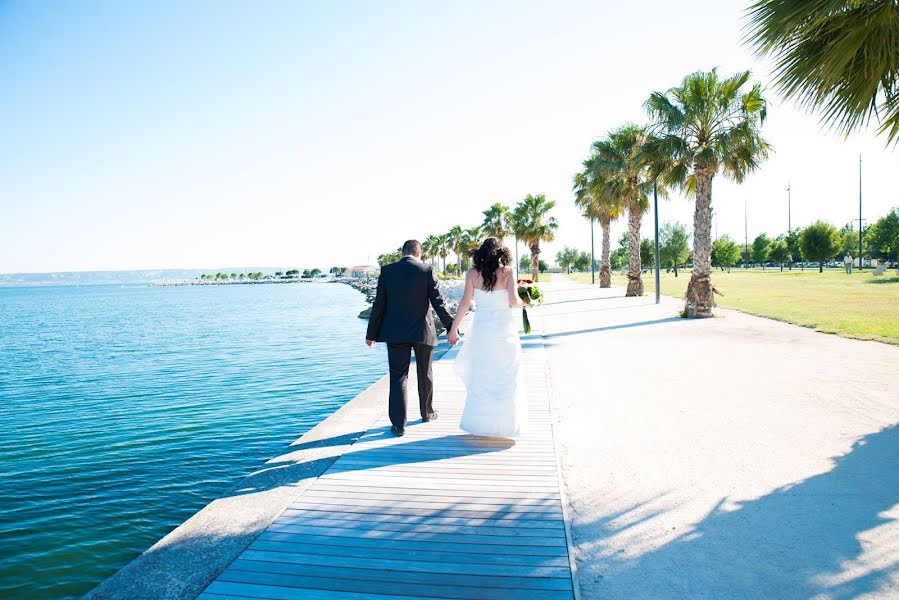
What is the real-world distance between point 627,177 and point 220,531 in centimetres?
2783

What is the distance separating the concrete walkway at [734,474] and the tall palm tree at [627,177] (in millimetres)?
18306

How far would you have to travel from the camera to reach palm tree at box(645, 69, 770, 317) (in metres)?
16.9

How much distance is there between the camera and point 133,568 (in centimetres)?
350

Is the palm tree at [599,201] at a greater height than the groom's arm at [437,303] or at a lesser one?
greater

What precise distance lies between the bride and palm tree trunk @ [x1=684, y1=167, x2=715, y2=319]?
14.7m

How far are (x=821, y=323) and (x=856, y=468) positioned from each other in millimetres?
12562

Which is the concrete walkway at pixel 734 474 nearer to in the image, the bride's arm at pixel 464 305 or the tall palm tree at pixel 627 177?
the bride's arm at pixel 464 305

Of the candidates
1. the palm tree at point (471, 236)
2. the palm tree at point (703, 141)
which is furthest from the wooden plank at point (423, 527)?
the palm tree at point (471, 236)

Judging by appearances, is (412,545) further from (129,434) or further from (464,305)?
(129,434)

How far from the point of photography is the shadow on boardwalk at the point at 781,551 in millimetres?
3100

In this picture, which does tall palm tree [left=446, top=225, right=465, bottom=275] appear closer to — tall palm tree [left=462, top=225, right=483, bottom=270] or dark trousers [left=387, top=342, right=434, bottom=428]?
tall palm tree [left=462, top=225, right=483, bottom=270]

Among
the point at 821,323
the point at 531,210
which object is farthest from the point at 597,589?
the point at 531,210

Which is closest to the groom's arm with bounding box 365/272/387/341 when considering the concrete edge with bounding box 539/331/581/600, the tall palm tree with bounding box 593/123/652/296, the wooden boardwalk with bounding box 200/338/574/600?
the wooden boardwalk with bounding box 200/338/574/600

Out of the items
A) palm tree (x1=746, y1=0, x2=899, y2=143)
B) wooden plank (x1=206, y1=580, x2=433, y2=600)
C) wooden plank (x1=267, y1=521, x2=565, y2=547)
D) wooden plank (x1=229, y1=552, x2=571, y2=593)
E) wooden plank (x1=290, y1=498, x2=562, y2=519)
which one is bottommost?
wooden plank (x1=206, y1=580, x2=433, y2=600)
